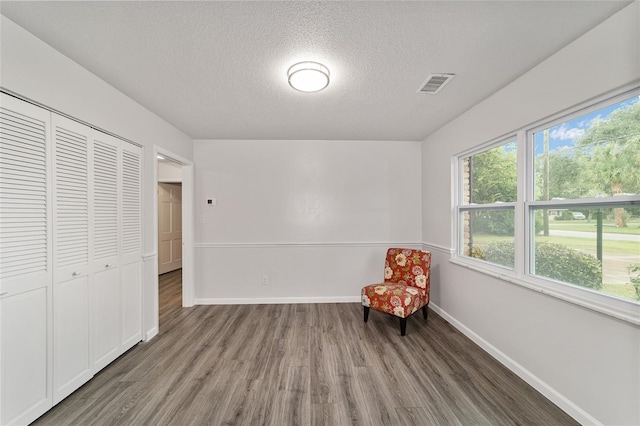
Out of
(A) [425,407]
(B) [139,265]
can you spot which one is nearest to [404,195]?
(A) [425,407]

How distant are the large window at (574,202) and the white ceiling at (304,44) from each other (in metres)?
0.58

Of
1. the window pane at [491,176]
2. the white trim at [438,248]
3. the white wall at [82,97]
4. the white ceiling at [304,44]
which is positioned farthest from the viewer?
the white trim at [438,248]

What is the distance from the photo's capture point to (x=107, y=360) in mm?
2164

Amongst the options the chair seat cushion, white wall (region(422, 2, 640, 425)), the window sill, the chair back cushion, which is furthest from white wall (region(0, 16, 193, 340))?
the window sill

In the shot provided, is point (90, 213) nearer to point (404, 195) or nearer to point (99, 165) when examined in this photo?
point (99, 165)

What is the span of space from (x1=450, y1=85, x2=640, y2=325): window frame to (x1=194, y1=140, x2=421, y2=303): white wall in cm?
85

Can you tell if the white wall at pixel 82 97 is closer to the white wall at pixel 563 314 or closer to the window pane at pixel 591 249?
the white wall at pixel 563 314

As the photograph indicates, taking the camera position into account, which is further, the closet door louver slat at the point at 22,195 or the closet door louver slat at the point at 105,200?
the closet door louver slat at the point at 105,200

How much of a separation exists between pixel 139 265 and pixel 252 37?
2367 mm

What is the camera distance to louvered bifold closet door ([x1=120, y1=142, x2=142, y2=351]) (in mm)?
2355

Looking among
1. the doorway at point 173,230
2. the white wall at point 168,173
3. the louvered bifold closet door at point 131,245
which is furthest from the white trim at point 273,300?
the white wall at point 168,173

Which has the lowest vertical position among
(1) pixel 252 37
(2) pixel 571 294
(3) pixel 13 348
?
(3) pixel 13 348

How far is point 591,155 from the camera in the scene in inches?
65.2

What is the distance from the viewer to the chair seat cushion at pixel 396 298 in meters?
2.74
